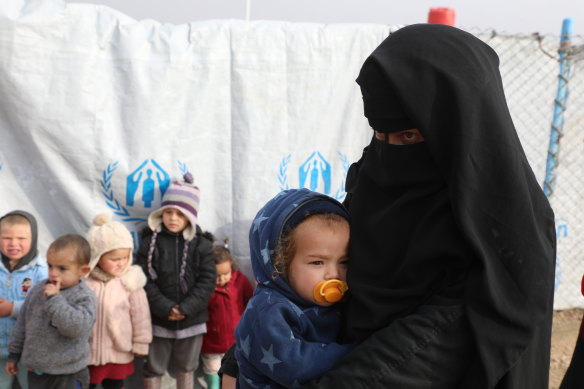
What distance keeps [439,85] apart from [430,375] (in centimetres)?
60

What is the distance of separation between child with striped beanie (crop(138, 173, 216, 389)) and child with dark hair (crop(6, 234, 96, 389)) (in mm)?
604

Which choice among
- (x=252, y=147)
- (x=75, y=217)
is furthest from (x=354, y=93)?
(x=75, y=217)

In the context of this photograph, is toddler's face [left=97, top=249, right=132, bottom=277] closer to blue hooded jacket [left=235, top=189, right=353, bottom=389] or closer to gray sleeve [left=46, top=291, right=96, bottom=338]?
gray sleeve [left=46, top=291, right=96, bottom=338]

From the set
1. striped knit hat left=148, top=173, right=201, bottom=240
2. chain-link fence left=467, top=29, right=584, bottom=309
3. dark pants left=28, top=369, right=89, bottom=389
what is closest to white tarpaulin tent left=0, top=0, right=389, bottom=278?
striped knit hat left=148, top=173, right=201, bottom=240

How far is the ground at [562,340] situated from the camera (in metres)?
4.93

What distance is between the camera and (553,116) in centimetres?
518

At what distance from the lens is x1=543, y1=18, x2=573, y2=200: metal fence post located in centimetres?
509

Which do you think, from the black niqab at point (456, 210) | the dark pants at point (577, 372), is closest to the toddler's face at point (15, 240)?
the black niqab at point (456, 210)

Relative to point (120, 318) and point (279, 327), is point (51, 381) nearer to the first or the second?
point (120, 318)

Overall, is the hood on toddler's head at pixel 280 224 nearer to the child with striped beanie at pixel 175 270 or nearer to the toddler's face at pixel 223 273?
the child with striped beanie at pixel 175 270

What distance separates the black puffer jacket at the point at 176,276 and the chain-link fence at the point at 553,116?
3.00m

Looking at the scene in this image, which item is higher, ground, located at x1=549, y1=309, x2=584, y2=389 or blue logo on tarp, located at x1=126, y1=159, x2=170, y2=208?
blue logo on tarp, located at x1=126, y1=159, x2=170, y2=208

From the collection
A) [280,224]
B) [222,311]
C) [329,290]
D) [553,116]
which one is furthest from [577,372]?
[553,116]

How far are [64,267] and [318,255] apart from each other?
A: 2.25m
